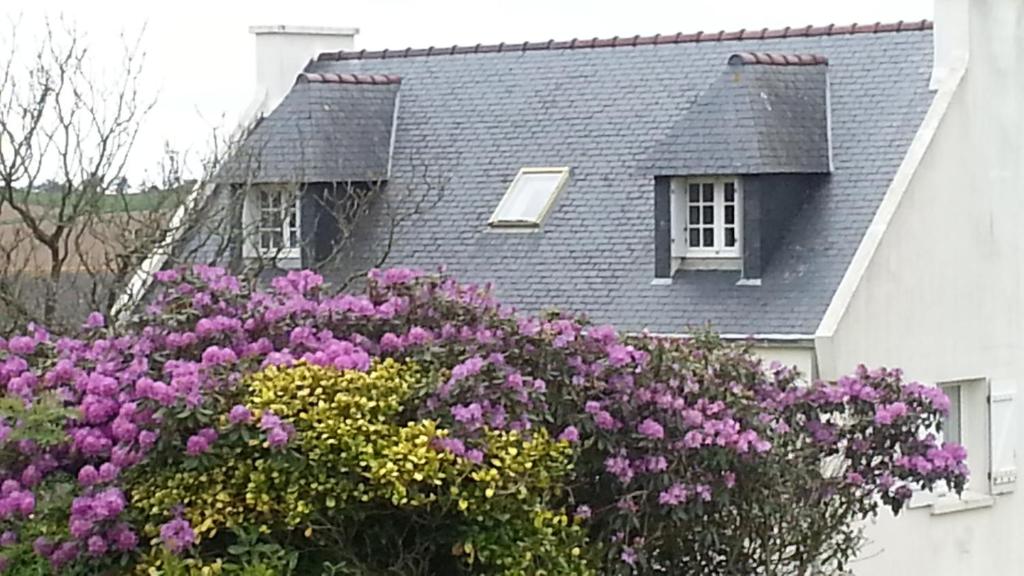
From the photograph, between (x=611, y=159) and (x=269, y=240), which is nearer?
(x=611, y=159)

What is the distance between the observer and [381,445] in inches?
390

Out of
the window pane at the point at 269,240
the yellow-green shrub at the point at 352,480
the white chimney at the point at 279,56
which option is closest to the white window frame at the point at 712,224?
the window pane at the point at 269,240

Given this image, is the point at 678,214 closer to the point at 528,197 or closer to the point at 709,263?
the point at 709,263

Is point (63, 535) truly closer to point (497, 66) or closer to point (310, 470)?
point (310, 470)

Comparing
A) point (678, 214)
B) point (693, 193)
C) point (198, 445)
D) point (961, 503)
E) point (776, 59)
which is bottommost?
point (961, 503)

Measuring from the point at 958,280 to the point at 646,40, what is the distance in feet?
18.9

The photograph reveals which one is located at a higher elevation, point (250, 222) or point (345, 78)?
point (345, 78)

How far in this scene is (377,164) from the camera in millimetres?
28453

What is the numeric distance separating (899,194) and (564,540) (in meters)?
13.5

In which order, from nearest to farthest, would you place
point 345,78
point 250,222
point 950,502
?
point 950,502 < point 250,222 < point 345,78

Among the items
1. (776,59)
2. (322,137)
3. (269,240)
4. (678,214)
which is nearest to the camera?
(678,214)

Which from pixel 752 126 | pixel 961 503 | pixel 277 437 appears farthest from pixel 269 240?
pixel 277 437

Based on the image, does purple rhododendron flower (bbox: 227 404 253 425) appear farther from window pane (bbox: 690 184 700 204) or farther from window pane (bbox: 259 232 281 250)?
window pane (bbox: 259 232 281 250)

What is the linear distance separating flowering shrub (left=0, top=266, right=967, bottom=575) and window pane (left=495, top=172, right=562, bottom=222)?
1412 centimetres
